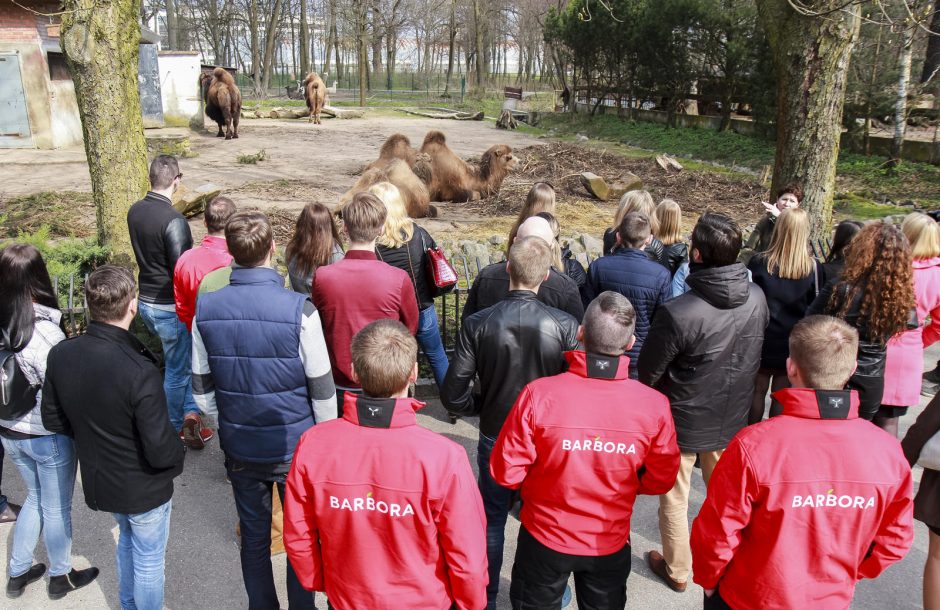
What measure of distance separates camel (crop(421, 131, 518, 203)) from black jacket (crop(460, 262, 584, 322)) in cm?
991

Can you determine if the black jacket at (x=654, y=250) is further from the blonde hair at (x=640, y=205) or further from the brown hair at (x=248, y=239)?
the brown hair at (x=248, y=239)

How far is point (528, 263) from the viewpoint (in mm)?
3150

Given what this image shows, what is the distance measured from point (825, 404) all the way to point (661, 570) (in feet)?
6.09

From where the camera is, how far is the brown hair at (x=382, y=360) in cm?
229

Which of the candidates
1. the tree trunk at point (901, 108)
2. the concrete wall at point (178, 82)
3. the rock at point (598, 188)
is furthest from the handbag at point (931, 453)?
the concrete wall at point (178, 82)

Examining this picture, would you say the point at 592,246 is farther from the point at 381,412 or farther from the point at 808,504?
the point at 381,412

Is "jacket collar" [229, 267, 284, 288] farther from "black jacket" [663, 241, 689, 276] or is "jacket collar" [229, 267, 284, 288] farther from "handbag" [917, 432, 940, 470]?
"black jacket" [663, 241, 689, 276]

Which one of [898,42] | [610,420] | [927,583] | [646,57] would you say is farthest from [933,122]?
[610,420]

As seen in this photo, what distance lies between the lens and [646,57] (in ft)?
82.6

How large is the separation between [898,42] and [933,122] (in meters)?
2.25

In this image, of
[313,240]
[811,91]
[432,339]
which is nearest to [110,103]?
[313,240]

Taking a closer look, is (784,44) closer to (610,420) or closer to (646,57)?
(610,420)

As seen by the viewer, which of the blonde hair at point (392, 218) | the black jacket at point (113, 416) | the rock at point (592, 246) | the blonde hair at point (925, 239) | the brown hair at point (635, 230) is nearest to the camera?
the black jacket at point (113, 416)

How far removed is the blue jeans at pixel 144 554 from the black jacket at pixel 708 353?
233cm
